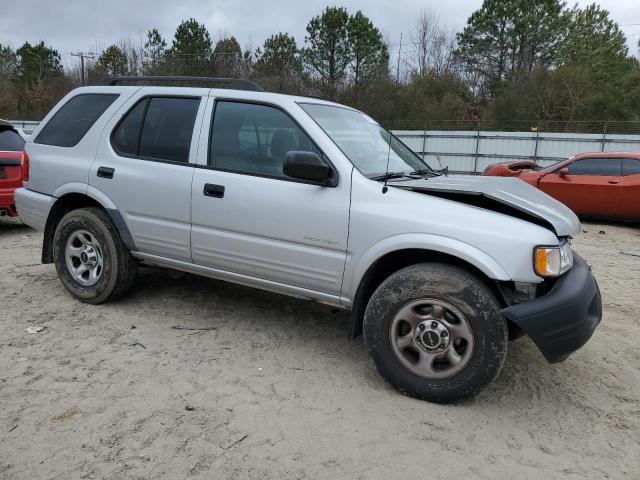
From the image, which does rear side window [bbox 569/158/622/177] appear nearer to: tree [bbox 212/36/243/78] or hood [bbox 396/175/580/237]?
hood [bbox 396/175/580/237]

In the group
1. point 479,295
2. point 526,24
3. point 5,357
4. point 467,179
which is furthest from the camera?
point 526,24

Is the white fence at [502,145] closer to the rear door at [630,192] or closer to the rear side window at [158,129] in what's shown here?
the rear door at [630,192]

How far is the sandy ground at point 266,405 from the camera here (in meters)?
2.61

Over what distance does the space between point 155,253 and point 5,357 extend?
1269 mm

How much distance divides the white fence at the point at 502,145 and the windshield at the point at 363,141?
17.8 m

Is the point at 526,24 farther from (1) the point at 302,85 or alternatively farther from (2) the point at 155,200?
(2) the point at 155,200

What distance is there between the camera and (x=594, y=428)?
3016 mm

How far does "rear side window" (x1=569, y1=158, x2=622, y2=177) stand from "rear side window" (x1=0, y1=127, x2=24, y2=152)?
10.1 meters

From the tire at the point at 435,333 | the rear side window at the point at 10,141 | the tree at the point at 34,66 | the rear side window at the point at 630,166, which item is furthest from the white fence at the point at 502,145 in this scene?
the tree at the point at 34,66

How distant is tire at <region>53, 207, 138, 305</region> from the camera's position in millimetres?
4367

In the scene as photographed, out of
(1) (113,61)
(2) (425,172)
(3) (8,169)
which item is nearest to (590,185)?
(2) (425,172)

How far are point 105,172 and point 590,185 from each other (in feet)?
30.9

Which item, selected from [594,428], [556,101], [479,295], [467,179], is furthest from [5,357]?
[556,101]

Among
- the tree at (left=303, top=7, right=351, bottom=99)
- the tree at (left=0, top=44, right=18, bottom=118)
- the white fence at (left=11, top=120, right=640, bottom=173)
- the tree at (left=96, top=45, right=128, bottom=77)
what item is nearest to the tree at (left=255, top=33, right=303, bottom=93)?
the tree at (left=303, top=7, right=351, bottom=99)
